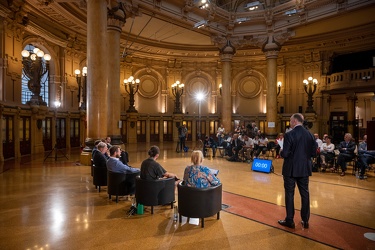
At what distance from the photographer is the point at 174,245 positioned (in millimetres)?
3377

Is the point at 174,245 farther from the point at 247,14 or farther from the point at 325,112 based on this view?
the point at 325,112

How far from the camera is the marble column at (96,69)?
8734mm

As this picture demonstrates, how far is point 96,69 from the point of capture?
8.74 meters

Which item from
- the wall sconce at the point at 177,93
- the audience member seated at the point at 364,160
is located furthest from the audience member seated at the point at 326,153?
the wall sconce at the point at 177,93

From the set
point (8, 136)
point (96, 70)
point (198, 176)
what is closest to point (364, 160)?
point (198, 176)

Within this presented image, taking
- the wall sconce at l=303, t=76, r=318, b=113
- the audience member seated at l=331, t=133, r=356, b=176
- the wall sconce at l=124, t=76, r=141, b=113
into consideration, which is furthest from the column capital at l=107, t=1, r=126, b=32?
the wall sconce at l=303, t=76, r=318, b=113

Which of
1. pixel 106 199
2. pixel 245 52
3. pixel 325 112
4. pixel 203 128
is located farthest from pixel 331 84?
pixel 106 199

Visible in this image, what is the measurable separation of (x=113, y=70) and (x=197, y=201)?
820 cm

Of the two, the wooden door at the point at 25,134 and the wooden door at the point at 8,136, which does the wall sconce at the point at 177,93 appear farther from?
the wooden door at the point at 8,136

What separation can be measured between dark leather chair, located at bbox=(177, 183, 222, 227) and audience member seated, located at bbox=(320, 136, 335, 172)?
6464 mm

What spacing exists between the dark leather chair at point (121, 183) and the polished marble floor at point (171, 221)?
0.25 metres

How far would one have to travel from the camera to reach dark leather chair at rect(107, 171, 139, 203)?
5094 millimetres

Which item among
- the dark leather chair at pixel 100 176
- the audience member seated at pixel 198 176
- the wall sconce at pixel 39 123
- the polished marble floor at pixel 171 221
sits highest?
the wall sconce at pixel 39 123

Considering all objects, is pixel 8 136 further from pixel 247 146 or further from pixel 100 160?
pixel 247 146
